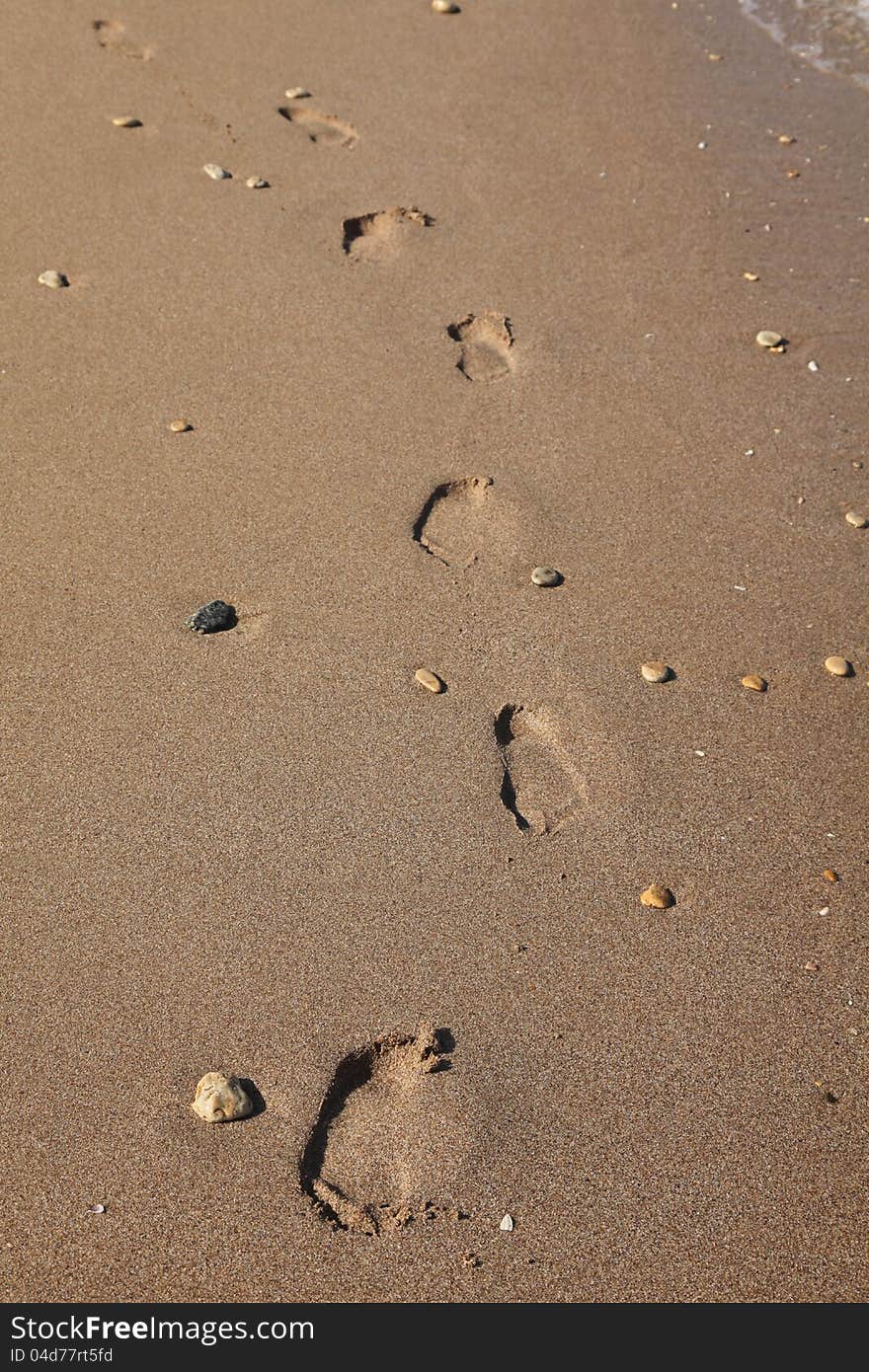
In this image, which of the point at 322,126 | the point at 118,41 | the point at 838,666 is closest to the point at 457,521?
the point at 838,666

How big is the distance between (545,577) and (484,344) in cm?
101

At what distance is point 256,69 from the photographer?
4.45m

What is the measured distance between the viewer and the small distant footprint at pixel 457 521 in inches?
112

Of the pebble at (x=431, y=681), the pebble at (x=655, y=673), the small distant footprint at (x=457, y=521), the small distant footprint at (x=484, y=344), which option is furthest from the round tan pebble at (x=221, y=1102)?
the small distant footprint at (x=484, y=344)

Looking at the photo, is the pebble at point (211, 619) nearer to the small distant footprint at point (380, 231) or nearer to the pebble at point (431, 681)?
the pebble at point (431, 681)

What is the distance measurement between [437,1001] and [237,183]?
2.94 m

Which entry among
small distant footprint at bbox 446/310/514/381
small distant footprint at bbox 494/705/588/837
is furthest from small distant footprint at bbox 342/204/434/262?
small distant footprint at bbox 494/705/588/837

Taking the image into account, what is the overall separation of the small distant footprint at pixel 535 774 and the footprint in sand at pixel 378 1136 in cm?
51

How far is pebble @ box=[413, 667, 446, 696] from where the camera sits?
8.28ft

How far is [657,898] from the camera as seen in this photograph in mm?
2215

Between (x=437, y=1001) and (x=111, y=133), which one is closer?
(x=437, y=1001)
